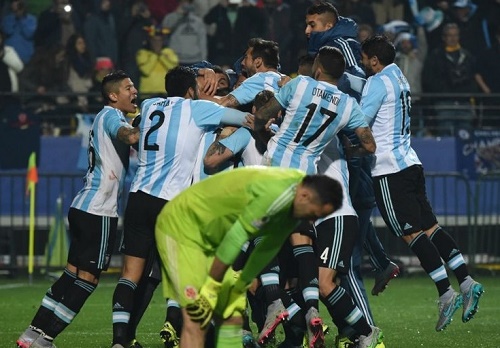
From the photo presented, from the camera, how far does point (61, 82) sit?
825 inches

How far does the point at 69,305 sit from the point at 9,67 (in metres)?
10.7

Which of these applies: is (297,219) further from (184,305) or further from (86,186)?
(86,186)

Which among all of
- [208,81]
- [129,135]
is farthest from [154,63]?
[129,135]

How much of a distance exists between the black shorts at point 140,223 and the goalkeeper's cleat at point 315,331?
1.54m

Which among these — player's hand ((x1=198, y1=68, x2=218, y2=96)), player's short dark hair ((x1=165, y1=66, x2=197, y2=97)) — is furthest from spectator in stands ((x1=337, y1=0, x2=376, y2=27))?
player's short dark hair ((x1=165, y1=66, x2=197, y2=97))

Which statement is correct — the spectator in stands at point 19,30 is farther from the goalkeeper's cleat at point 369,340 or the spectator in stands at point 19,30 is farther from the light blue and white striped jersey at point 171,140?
the goalkeeper's cleat at point 369,340

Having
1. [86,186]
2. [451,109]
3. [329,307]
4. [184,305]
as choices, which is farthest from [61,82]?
[184,305]

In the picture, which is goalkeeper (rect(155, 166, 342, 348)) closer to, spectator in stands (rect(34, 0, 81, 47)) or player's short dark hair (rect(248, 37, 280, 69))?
player's short dark hair (rect(248, 37, 280, 69))

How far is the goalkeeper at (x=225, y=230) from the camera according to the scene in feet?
26.2

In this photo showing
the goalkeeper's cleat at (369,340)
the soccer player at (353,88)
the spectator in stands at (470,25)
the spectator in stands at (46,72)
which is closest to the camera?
the goalkeeper's cleat at (369,340)

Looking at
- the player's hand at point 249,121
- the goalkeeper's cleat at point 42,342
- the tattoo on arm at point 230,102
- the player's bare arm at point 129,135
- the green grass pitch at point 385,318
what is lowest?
the green grass pitch at point 385,318

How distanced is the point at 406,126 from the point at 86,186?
286cm

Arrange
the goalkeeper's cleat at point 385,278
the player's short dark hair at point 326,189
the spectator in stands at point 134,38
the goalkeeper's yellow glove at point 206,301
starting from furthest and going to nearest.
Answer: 1. the spectator in stands at point 134,38
2. the goalkeeper's cleat at point 385,278
3. the goalkeeper's yellow glove at point 206,301
4. the player's short dark hair at point 326,189

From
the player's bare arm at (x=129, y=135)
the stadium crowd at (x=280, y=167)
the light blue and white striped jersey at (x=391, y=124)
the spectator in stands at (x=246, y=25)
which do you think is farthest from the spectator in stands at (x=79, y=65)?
the player's bare arm at (x=129, y=135)
